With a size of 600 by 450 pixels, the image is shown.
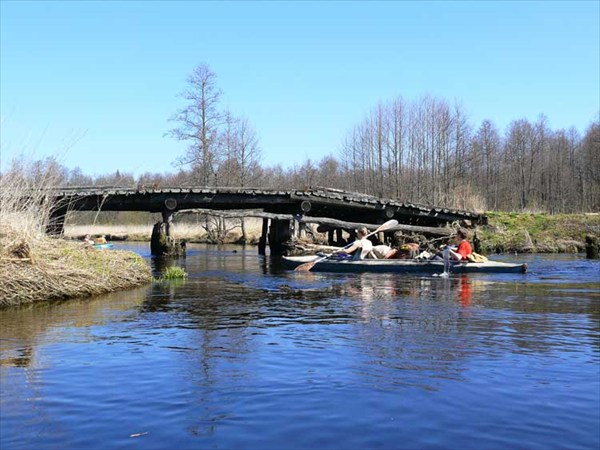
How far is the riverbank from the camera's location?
12.7 metres

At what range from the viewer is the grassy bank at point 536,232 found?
3312 cm

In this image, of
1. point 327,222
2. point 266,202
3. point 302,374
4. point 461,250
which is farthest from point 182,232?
point 302,374

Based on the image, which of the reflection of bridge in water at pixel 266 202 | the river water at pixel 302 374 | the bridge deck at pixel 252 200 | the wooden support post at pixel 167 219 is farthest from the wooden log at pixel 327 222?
the river water at pixel 302 374

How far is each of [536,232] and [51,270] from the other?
2789 centimetres

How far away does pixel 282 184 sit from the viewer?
75812 mm

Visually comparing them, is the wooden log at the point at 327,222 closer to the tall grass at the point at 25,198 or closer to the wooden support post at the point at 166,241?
the wooden support post at the point at 166,241

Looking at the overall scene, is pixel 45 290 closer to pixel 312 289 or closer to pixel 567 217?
pixel 312 289

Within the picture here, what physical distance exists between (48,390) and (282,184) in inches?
2733

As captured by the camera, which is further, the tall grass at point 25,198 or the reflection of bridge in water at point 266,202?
the reflection of bridge in water at point 266,202

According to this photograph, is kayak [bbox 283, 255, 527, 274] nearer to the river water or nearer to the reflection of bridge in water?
the river water

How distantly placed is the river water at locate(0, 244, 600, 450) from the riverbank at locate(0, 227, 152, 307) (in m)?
0.59

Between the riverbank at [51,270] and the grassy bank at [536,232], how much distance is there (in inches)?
869

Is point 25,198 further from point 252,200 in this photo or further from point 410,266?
point 252,200

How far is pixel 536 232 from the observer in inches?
1388
